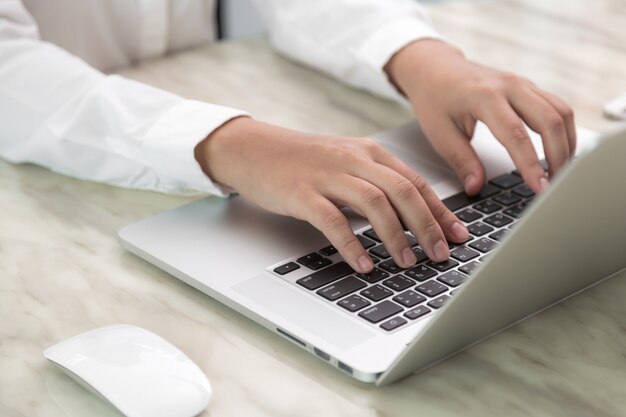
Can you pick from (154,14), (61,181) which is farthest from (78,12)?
(61,181)

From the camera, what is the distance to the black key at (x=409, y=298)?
27.3 inches

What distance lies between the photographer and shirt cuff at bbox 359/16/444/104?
1.14m

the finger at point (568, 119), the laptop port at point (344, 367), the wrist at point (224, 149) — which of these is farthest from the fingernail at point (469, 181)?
the laptop port at point (344, 367)

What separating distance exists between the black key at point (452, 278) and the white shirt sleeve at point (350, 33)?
0.45 metres

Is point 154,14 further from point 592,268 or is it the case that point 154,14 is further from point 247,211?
point 592,268

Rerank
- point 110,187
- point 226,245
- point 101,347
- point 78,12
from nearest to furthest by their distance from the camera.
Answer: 1. point 101,347
2. point 226,245
3. point 110,187
4. point 78,12

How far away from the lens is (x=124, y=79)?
A: 1.02 meters

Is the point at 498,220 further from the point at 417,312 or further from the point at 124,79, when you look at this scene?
the point at 124,79

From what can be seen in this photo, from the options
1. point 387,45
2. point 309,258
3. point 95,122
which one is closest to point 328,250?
point 309,258

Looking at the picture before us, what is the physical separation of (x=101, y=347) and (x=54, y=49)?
0.51 metres

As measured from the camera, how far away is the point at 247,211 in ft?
2.86

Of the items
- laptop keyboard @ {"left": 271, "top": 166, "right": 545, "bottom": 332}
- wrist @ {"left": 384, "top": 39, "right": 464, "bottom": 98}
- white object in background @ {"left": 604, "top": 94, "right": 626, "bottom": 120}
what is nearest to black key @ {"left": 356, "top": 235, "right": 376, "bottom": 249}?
laptop keyboard @ {"left": 271, "top": 166, "right": 545, "bottom": 332}

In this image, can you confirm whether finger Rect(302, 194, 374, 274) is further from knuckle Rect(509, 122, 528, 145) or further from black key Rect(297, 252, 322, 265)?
knuckle Rect(509, 122, 528, 145)

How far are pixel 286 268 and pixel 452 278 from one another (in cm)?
13
